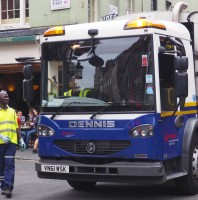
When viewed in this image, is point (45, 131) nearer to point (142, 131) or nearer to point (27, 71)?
point (27, 71)

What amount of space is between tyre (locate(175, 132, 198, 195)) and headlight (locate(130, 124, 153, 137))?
3.95 feet

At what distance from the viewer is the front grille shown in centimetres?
803

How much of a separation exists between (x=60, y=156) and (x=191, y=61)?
2.78 meters

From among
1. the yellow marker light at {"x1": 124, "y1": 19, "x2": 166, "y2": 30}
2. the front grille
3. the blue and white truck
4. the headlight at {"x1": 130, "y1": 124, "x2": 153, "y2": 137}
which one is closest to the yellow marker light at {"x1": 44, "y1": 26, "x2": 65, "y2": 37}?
the blue and white truck

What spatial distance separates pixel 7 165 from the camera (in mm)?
9328

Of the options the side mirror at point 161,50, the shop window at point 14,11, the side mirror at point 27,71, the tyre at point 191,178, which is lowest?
the tyre at point 191,178

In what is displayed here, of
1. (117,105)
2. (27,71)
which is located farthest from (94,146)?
(27,71)

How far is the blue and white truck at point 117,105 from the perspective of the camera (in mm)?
7949

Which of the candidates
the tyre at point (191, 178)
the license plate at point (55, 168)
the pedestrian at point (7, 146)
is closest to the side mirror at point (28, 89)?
the pedestrian at point (7, 146)

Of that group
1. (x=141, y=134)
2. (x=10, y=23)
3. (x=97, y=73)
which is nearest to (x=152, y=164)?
(x=141, y=134)

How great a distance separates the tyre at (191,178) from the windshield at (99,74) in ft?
4.62

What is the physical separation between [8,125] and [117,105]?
92.5 inches

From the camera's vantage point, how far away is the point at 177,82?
7891mm

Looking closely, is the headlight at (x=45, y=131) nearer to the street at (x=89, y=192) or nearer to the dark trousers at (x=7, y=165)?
the dark trousers at (x=7, y=165)
